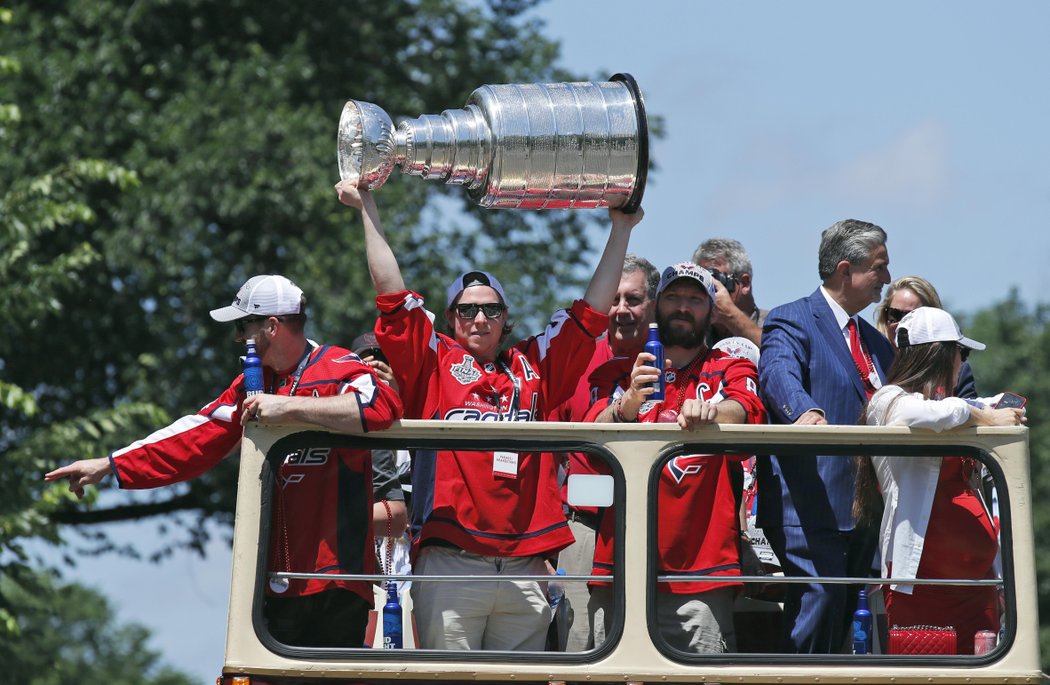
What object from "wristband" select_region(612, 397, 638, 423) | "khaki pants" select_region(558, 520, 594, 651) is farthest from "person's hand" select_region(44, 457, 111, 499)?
"wristband" select_region(612, 397, 638, 423)

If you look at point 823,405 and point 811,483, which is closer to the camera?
point 811,483

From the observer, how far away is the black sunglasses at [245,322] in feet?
17.4

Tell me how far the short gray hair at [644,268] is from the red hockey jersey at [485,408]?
3.54 feet

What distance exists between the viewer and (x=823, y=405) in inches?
223

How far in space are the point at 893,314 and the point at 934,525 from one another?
1559mm

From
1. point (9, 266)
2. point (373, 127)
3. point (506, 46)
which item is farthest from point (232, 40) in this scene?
point (373, 127)

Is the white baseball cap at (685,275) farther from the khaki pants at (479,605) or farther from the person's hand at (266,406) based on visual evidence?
the person's hand at (266,406)

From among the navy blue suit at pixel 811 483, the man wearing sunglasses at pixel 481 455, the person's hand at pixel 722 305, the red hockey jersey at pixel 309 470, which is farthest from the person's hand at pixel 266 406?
the person's hand at pixel 722 305

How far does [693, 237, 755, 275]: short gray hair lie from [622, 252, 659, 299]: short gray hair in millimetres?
246

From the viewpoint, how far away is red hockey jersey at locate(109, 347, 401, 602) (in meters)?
4.89

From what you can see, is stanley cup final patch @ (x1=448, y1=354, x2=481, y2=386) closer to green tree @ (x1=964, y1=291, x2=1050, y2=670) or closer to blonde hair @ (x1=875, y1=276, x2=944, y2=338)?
blonde hair @ (x1=875, y1=276, x2=944, y2=338)

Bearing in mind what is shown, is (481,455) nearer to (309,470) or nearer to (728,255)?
(309,470)

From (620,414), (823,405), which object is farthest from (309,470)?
(823,405)

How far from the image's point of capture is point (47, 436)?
40.6 feet
